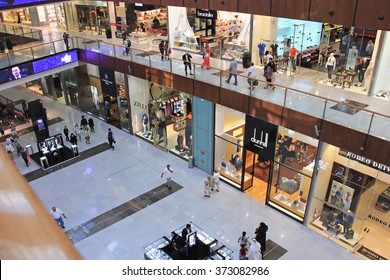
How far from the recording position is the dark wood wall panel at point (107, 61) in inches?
851

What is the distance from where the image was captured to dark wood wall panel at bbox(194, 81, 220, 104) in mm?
16328

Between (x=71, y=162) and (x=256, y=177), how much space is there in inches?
394

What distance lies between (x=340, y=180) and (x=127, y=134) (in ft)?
44.3

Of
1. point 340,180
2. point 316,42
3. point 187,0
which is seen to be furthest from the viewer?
point 316,42

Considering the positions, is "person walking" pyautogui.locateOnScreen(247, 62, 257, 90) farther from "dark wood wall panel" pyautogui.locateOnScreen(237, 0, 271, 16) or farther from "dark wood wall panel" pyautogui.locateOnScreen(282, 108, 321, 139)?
"dark wood wall panel" pyautogui.locateOnScreen(237, 0, 271, 16)

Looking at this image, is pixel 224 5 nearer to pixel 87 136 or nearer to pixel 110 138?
pixel 110 138

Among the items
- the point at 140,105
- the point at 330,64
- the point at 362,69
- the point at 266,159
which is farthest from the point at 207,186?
the point at 362,69

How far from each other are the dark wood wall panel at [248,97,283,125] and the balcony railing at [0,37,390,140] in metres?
0.17

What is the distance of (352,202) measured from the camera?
13625 mm

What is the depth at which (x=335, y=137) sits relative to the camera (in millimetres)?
12375

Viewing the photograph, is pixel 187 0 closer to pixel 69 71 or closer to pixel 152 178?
pixel 152 178

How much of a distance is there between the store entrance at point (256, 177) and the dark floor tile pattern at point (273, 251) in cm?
289

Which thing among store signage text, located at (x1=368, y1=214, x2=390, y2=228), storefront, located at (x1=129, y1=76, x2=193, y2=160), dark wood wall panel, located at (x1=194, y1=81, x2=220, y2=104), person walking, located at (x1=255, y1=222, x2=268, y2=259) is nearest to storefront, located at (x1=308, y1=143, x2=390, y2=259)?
store signage text, located at (x1=368, y1=214, x2=390, y2=228)
